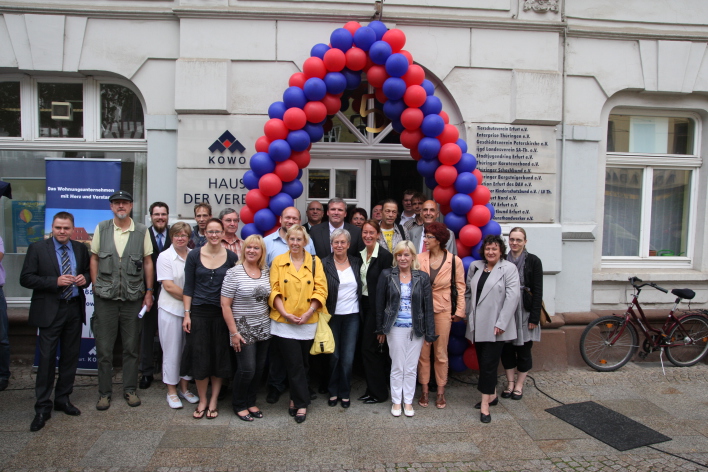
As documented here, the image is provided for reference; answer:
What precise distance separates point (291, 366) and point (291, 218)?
1.35 meters

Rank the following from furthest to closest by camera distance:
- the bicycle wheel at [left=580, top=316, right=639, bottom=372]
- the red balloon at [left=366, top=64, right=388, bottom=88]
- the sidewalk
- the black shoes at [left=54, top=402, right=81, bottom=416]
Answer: the bicycle wheel at [left=580, top=316, right=639, bottom=372], the red balloon at [left=366, top=64, right=388, bottom=88], the black shoes at [left=54, top=402, right=81, bottom=416], the sidewalk

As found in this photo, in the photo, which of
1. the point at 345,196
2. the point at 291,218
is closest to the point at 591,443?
the point at 291,218

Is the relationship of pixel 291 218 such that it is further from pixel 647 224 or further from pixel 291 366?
pixel 647 224

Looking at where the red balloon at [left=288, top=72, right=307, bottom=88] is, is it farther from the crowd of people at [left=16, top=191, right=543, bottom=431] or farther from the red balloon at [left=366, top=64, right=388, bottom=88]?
the crowd of people at [left=16, top=191, right=543, bottom=431]

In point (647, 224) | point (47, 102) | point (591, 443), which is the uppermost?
point (47, 102)

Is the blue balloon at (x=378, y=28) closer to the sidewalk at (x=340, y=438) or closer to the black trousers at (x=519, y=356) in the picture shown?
the black trousers at (x=519, y=356)

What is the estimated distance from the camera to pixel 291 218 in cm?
468

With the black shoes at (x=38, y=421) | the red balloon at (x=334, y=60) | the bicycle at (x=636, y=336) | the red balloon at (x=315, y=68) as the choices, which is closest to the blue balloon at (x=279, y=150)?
the red balloon at (x=315, y=68)

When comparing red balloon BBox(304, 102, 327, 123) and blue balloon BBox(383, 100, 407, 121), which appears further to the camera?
blue balloon BBox(383, 100, 407, 121)

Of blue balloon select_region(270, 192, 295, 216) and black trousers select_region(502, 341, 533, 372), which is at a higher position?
blue balloon select_region(270, 192, 295, 216)

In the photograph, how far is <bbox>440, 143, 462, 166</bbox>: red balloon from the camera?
505cm

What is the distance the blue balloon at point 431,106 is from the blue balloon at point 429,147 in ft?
0.90

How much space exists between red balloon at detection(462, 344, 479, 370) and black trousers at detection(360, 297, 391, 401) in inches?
34.1

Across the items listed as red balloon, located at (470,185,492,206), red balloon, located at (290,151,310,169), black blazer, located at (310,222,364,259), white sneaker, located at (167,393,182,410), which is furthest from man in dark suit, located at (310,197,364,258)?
white sneaker, located at (167,393,182,410)
